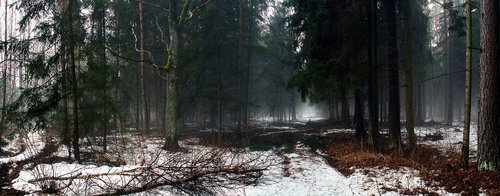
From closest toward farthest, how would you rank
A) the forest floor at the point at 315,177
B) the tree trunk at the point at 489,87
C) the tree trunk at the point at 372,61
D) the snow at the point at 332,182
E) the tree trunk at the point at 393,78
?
the forest floor at the point at 315,177 < the snow at the point at 332,182 < the tree trunk at the point at 489,87 < the tree trunk at the point at 393,78 < the tree trunk at the point at 372,61

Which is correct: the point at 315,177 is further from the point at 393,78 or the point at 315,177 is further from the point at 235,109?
the point at 235,109

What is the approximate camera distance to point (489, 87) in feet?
24.1

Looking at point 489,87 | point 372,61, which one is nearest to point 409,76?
point 372,61

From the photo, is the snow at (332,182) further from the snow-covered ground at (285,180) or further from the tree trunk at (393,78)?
the tree trunk at (393,78)

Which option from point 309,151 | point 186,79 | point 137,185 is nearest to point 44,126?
point 137,185

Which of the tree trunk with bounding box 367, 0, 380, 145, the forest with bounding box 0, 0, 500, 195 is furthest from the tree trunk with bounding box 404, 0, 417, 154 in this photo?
the tree trunk with bounding box 367, 0, 380, 145

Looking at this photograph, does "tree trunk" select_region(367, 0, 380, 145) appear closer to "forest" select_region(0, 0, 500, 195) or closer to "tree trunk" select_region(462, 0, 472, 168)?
"forest" select_region(0, 0, 500, 195)

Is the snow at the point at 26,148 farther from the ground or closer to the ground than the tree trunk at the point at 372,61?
closer to the ground

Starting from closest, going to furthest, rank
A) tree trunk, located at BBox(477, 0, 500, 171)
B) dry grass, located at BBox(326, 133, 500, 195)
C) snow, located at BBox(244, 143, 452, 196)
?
dry grass, located at BBox(326, 133, 500, 195) < snow, located at BBox(244, 143, 452, 196) < tree trunk, located at BBox(477, 0, 500, 171)

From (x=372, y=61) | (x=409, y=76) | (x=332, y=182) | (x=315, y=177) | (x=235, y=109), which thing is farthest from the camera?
(x=235, y=109)

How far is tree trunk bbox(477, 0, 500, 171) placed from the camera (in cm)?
731

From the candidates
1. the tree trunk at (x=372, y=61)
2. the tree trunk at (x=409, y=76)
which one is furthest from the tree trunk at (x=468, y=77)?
the tree trunk at (x=372, y=61)

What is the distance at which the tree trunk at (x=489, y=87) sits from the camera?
288 inches

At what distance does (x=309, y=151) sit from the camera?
13000 millimetres
